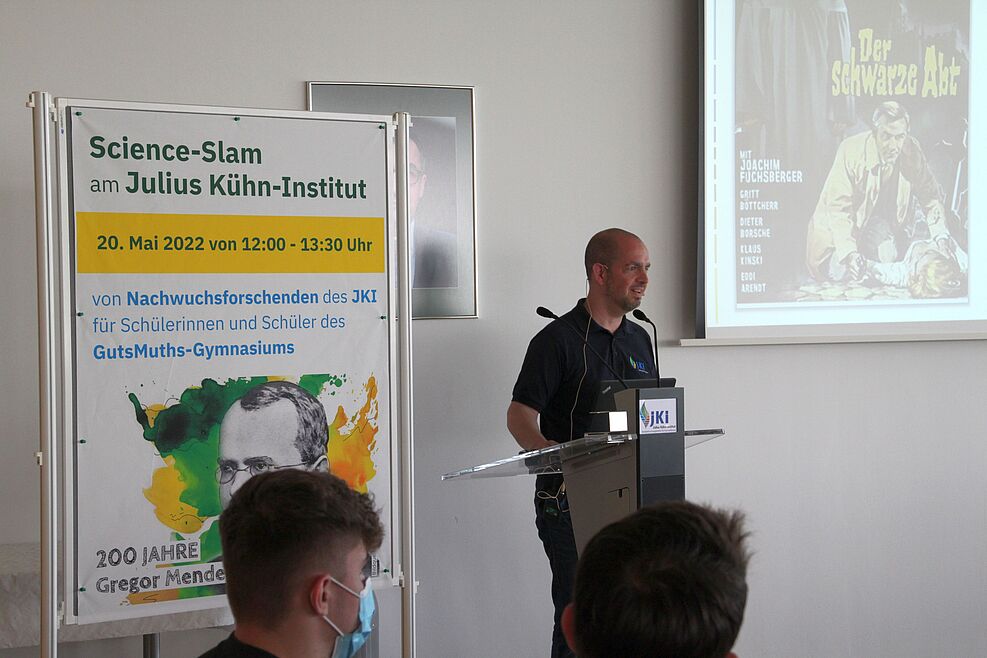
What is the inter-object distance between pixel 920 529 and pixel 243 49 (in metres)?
3.22

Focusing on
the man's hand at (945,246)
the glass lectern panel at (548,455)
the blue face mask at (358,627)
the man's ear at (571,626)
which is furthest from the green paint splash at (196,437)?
the man's hand at (945,246)

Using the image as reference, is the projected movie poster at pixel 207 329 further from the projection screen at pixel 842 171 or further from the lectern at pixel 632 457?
the projection screen at pixel 842 171

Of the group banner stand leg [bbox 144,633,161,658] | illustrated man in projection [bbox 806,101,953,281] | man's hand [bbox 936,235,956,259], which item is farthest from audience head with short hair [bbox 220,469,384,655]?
man's hand [bbox 936,235,956,259]

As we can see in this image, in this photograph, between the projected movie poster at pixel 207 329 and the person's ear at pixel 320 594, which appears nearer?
the person's ear at pixel 320 594

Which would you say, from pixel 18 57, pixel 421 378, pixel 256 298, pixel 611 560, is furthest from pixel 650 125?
pixel 611 560

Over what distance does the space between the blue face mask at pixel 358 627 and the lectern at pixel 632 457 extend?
0.50 metres

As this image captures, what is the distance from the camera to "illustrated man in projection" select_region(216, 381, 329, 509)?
255 cm

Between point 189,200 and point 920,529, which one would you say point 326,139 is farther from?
point 920,529

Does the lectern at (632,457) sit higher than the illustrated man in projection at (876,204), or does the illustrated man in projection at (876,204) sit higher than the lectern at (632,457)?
the illustrated man in projection at (876,204)

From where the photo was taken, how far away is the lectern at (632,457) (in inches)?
85.4

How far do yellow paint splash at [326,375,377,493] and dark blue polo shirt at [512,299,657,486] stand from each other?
1.98ft

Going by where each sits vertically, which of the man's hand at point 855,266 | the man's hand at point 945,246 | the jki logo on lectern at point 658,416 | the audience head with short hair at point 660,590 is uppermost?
the man's hand at point 945,246

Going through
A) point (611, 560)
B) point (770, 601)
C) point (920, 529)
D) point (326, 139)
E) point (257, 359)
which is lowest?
point (770, 601)

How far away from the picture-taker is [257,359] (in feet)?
8.54
